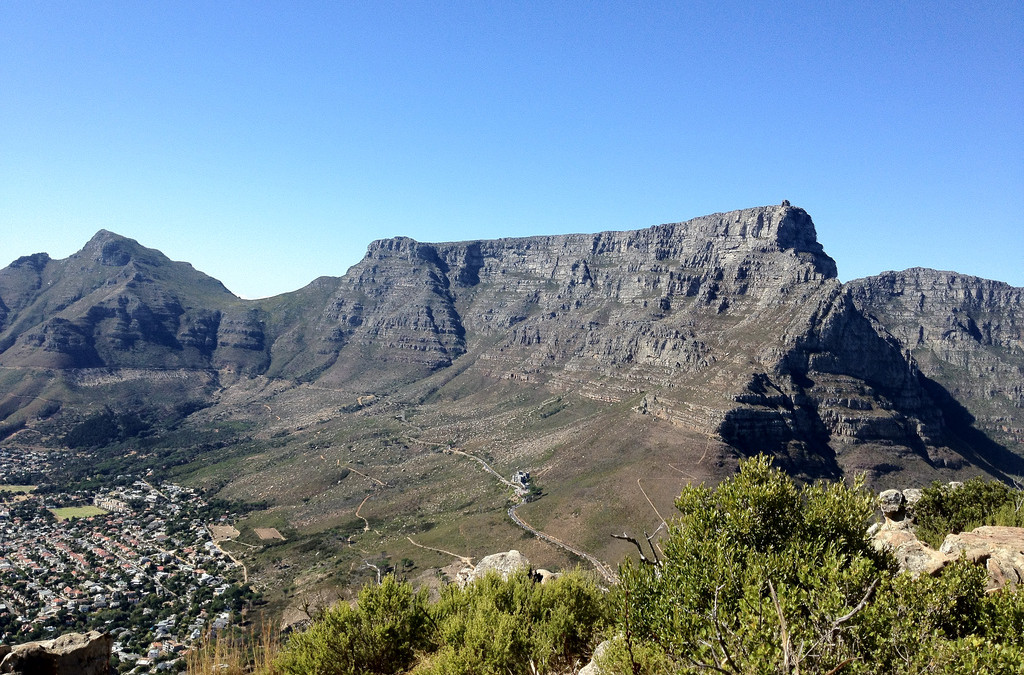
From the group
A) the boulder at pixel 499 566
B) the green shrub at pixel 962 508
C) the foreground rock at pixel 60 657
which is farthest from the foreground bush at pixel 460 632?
the green shrub at pixel 962 508

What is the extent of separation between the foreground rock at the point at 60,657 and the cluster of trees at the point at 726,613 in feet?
21.1

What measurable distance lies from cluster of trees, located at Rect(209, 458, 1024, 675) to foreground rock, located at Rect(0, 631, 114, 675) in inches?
253

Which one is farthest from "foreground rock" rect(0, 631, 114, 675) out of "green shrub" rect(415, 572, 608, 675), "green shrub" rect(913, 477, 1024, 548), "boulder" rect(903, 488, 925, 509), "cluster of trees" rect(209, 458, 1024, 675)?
"boulder" rect(903, 488, 925, 509)

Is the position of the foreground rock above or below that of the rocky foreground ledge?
above

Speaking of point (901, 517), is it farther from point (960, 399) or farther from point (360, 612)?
point (960, 399)

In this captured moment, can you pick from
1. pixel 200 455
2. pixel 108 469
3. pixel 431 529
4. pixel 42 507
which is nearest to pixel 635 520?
pixel 431 529

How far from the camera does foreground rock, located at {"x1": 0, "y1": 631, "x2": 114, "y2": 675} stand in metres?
13.2

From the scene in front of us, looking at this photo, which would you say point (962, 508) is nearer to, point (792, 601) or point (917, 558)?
point (917, 558)

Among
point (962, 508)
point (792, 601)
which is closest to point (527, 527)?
point (962, 508)

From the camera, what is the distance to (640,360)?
6722 inches

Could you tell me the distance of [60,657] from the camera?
44.9 feet

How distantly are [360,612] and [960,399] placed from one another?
770ft

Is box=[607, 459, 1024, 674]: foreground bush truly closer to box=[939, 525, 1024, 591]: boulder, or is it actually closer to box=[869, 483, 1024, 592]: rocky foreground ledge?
box=[869, 483, 1024, 592]: rocky foreground ledge

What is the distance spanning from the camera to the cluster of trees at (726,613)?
1434 centimetres
